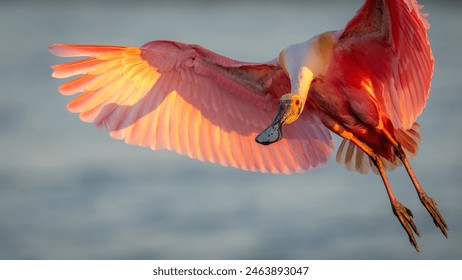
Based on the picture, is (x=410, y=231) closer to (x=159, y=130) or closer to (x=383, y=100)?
(x=383, y=100)

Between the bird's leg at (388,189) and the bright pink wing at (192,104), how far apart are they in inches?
12.3

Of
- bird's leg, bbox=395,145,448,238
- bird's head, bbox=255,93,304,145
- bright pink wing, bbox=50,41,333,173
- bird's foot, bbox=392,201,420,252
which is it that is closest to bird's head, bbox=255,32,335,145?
bird's head, bbox=255,93,304,145

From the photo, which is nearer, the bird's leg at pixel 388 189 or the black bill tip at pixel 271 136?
the black bill tip at pixel 271 136

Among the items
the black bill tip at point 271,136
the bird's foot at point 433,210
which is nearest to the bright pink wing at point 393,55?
the bird's foot at point 433,210

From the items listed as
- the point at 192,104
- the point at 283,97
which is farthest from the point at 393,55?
the point at 192,104

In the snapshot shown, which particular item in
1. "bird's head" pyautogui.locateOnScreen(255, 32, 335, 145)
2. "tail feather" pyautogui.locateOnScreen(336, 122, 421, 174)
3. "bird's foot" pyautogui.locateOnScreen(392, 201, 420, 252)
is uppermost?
"bird's head" pyautogui.locateOnScreen(255, 32, 335, 145)

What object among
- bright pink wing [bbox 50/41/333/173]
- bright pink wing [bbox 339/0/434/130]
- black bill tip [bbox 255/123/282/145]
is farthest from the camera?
bright pink wing [bbox 50/41/333/173]

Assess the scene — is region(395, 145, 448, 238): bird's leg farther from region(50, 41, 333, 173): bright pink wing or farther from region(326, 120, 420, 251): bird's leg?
region(50, 41, 333, 173): bright pink wing

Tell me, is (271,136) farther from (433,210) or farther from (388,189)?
(433,210)

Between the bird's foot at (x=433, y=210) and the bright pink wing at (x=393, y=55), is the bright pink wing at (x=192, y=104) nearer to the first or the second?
the bright pink wing at (x=393, y=55)

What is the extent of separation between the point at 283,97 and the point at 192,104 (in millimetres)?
795

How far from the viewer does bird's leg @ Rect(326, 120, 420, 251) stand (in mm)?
6156

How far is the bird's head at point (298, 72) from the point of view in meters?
6.00

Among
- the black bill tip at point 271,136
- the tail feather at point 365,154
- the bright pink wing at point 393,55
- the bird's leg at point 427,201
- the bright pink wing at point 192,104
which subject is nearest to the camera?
the bright pink wing at point 393,55
